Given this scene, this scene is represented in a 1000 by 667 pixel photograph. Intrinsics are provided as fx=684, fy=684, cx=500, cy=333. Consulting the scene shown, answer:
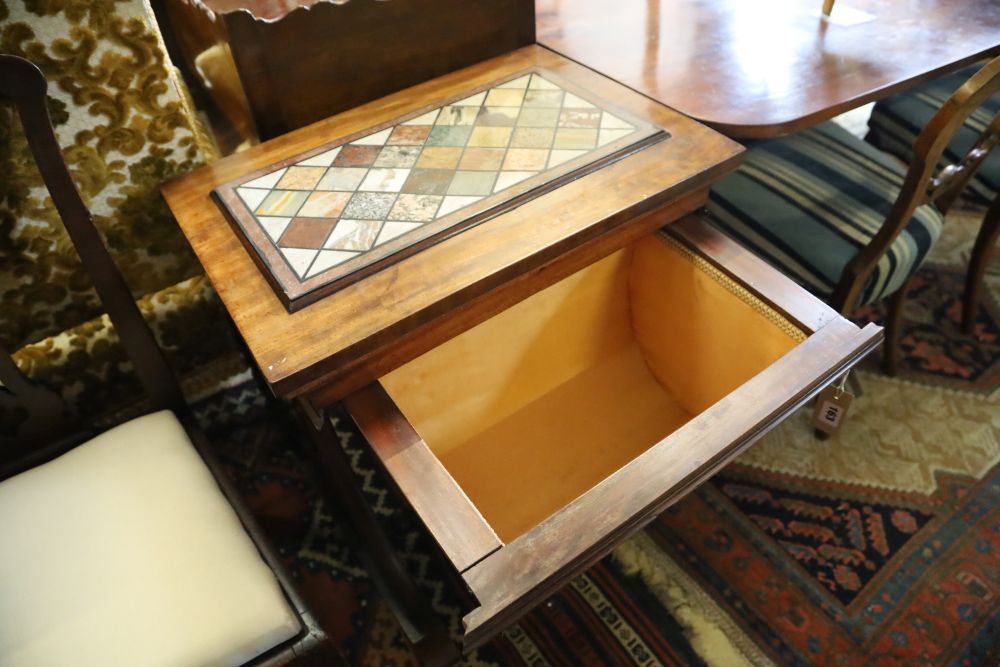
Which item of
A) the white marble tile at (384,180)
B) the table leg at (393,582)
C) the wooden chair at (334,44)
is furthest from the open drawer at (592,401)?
the wooden chair at (334,44)

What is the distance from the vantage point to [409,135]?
3.10ft

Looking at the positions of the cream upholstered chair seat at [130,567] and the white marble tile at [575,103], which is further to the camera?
the white marble tile at [575,103]

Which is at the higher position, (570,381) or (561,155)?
(561,155)

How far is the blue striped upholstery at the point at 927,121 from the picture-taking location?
1363mm

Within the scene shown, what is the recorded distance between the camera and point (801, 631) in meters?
1.08

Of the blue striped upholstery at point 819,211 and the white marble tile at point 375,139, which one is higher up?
the white marble tile at point 375,139

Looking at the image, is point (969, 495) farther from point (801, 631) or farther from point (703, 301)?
point (703, 301)

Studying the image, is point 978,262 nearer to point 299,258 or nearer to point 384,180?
point 384,180

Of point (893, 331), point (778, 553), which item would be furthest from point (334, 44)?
point (893, 331)

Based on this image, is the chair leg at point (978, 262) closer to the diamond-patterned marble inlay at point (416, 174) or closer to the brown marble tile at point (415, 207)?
the diamond-patterned marble inlay at point (416, 174)

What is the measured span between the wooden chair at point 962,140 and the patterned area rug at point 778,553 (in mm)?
215

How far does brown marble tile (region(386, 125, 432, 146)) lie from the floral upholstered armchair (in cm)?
28

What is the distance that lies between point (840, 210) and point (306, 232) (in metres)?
0.91

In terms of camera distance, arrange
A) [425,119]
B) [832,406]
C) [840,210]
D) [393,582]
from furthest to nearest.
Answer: [840,210]
[393,582]
[425,119]
[832,406]
